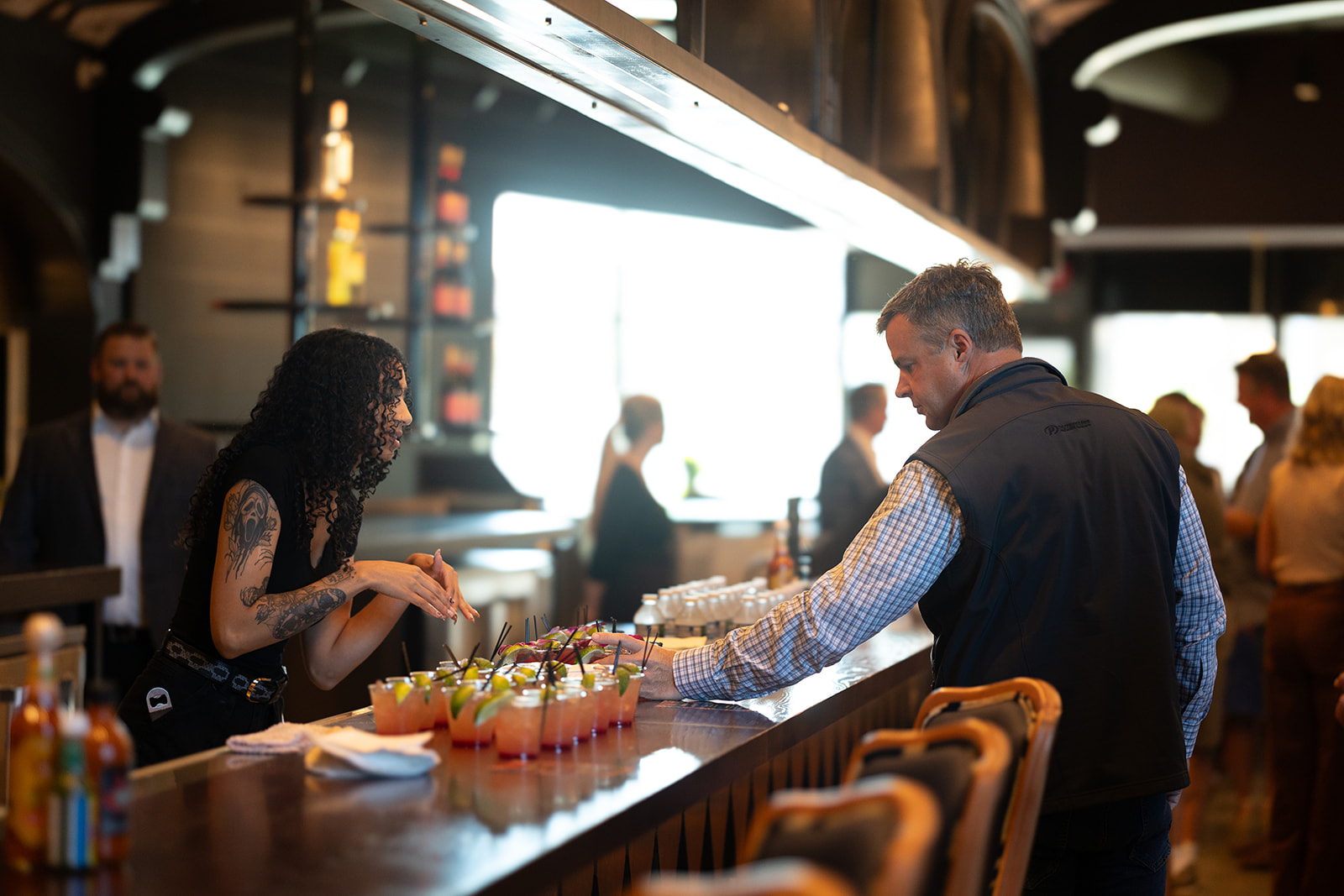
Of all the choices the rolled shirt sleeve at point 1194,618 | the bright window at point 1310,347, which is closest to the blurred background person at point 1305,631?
the rolled shirt sleeve at point 1194,618

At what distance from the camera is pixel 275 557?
2.39 meters

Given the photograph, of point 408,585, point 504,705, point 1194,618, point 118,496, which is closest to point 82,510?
point 118,496

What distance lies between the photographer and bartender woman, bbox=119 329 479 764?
2297 millimetres

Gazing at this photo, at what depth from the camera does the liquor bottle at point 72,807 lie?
1.35 meters

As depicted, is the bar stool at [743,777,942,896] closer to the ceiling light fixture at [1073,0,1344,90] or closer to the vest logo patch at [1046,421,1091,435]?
the vest logo patch at [1046,421,1091,435]

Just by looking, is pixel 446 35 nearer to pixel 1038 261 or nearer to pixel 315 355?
pixel 315 355

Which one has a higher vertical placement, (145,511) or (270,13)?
(270,13)

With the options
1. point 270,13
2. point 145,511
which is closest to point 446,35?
point 145,511

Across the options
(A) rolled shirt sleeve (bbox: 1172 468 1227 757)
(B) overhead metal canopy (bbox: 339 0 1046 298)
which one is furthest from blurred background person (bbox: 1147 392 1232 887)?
(A) rolled shirt sleeve (bbox: 1172 468 1227 757)

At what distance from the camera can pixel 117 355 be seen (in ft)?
14.5

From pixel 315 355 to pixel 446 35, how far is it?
28.0 inches

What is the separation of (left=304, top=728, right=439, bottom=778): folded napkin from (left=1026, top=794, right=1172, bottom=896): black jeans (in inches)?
42.6

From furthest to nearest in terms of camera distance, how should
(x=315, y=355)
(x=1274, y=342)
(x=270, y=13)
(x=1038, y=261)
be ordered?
(x=1274, y=342)
(x=1038, y=261)
(x=270, y=13)
(x=315, y=355)

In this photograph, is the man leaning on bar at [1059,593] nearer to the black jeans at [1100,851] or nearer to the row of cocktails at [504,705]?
the black jeans at [1100,851]
